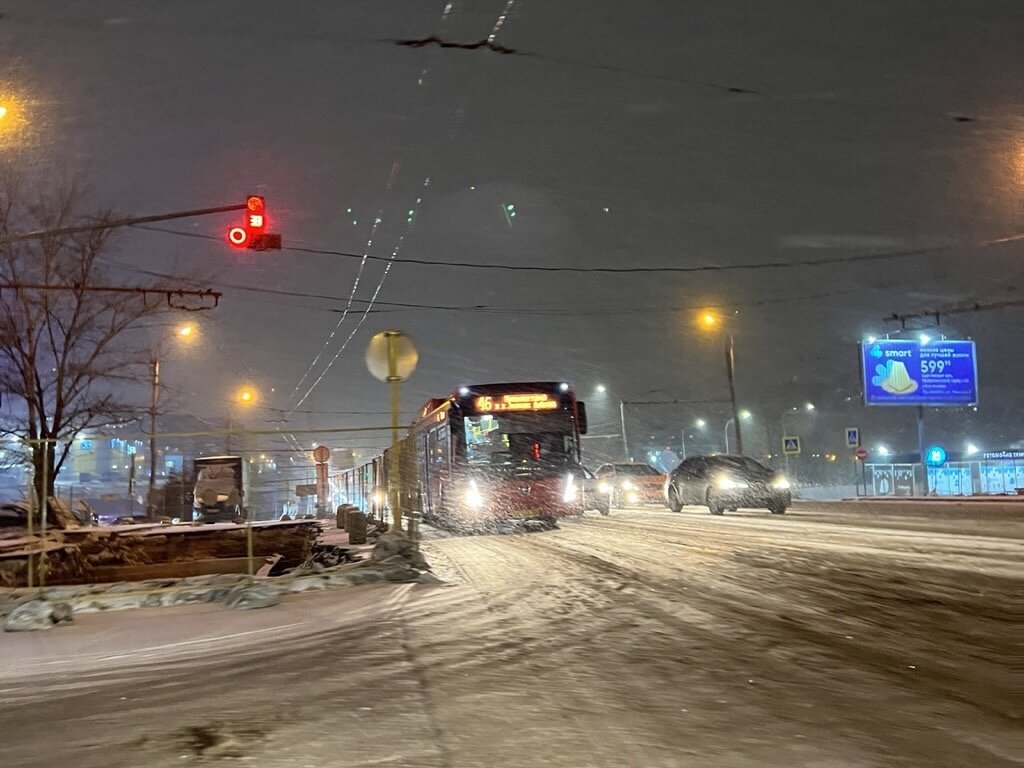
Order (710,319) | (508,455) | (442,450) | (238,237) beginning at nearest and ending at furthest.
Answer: (238,237), (508,455), (442,450), (710,319)

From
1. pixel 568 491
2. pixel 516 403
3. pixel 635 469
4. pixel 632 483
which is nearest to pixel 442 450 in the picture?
pixel 516 403

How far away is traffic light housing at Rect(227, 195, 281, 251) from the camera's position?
53.2 ft

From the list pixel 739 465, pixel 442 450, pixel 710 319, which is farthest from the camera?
pixel 710 319

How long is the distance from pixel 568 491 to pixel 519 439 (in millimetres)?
1772

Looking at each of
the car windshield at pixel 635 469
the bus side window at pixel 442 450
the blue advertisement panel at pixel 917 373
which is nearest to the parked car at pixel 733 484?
the car windshield at pixel 635 469

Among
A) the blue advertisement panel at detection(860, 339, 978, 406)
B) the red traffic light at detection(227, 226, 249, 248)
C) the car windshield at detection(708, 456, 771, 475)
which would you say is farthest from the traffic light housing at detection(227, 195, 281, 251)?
the blue advertisement panel at detection(860, 339, 978, 406)

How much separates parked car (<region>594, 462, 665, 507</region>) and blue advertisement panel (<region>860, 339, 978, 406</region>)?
47.2 feet

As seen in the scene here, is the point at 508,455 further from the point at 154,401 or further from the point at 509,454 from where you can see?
the point at 154,401

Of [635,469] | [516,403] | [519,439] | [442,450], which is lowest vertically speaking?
[635,469]

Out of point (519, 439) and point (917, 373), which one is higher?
point (917, 373)

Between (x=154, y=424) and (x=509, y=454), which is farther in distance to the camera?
(x=154, y=424)

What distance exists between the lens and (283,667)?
23.7ft

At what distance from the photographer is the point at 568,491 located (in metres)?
22.1

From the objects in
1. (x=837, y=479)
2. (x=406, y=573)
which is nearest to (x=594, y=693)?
(x=406, y=573)
